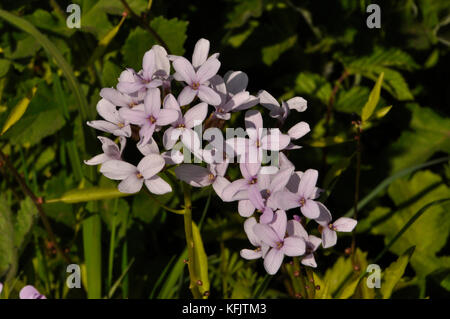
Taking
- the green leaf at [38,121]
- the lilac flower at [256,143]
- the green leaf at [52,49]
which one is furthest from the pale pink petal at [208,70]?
the green leaf at [38,121]

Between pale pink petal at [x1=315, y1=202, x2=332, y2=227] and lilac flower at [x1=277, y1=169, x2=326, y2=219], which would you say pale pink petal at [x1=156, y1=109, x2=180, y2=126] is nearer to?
lilac flower at [x1=277, y1=169, x2=326, y2=219]

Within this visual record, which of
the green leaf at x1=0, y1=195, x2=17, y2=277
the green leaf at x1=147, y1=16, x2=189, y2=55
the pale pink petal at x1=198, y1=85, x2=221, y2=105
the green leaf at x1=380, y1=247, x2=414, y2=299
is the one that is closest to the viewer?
the pale pink petal at x1=198, y1=85, x2=221, y2=105

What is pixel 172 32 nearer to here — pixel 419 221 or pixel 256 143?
pixel 256 143

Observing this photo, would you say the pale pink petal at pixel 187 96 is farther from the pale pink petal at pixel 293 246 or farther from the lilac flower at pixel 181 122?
the pale pink petal at pixel 293 246

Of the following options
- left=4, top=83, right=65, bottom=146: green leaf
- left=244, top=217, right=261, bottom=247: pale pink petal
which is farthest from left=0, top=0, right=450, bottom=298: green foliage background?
left=244, top=217, right=261, bottom=247: pale pink petal

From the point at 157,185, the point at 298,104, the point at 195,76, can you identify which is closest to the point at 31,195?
the point at 157,185

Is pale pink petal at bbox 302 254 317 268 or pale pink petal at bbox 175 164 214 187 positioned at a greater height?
pale pink petal at bbox 175 164 214 187

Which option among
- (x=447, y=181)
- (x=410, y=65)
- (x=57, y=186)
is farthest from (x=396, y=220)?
(x=57, y=186)
